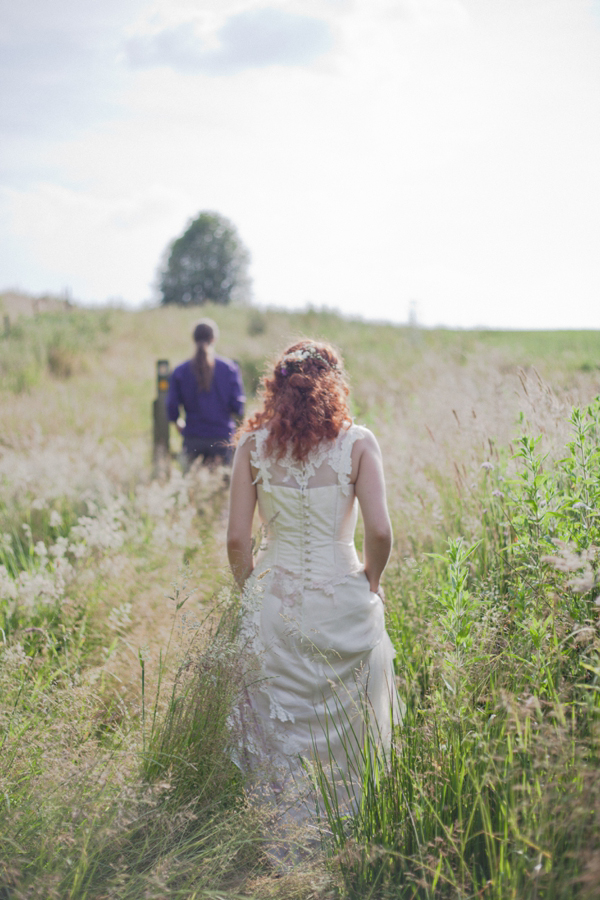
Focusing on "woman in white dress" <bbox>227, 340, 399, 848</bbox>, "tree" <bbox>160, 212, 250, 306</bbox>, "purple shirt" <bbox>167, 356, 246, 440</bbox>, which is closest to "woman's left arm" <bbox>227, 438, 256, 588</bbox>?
"woman in white dress" <bbox>227, 340, 399, 848</bbox>

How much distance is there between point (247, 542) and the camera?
270 cm

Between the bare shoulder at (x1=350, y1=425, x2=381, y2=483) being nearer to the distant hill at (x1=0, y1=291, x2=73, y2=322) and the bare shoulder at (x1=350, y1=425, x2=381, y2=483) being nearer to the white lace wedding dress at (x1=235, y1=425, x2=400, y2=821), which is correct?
the white lace wedding dress at (x1=235, y1=425, x2=400, y2=821)

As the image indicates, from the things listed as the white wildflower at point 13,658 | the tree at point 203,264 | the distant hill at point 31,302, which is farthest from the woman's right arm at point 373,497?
the tree at point 203,264

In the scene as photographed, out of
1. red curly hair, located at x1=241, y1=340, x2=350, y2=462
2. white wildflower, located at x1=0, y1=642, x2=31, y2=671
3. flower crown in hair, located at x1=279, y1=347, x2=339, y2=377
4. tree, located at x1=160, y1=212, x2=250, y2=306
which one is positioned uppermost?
tree, located at x1=160, y1=212, x2=250, y2=306

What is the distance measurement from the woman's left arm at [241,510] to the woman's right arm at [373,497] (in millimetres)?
487

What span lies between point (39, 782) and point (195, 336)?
4130 millimetres

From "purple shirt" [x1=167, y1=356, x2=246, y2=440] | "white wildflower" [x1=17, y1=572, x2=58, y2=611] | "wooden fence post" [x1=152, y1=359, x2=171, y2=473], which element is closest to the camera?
"white wildflower" [x1=17, y1=572, x2=58, y2=611]

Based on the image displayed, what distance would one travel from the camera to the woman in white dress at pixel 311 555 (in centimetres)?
253

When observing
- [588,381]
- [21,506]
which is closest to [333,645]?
[588,381]

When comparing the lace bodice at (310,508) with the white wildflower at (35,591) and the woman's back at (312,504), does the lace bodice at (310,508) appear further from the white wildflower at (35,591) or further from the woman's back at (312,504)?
the white wildflower at (35,591)

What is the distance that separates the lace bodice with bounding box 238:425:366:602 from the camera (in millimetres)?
2600

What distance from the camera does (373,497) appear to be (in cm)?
258

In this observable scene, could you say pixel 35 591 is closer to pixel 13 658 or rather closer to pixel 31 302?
pixel 13 658

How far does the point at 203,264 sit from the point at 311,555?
159ft
